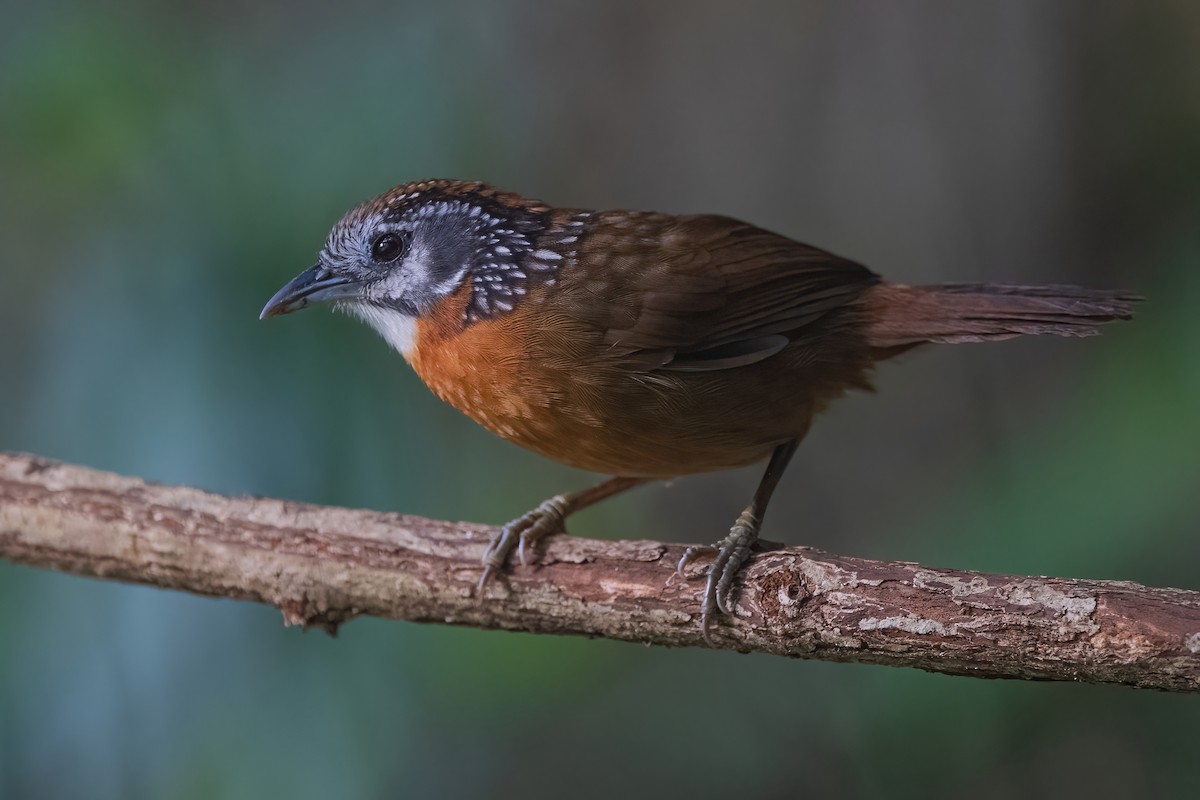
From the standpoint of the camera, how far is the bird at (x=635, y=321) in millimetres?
2881

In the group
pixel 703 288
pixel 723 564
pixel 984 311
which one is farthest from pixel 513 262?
pixel 984 311

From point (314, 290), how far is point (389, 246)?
0.89 ft

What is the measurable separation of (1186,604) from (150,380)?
377 centimetres

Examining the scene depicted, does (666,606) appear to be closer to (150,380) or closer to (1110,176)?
(150,380)

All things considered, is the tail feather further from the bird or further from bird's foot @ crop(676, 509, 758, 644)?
bird's foot @ crop(676, 509, 758, 644)

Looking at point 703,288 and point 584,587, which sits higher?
point 703,288

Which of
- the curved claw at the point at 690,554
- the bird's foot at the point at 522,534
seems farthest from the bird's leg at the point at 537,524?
the curved claw at the point at 690,554

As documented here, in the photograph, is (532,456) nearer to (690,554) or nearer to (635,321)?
(635,321)

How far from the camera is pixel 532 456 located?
5.16m

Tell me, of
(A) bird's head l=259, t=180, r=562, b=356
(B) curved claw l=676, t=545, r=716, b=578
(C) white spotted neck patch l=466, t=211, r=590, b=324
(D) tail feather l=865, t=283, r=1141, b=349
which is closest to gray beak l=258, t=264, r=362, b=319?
(A) bird's head l=259, t=180, r=562, b=356

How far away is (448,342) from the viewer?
304 centimetres

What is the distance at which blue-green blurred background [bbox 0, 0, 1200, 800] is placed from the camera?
398cm

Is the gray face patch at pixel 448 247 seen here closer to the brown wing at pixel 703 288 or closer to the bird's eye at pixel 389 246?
the bird's eye at pixel 389 246

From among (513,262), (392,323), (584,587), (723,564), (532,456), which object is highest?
(513,262)
